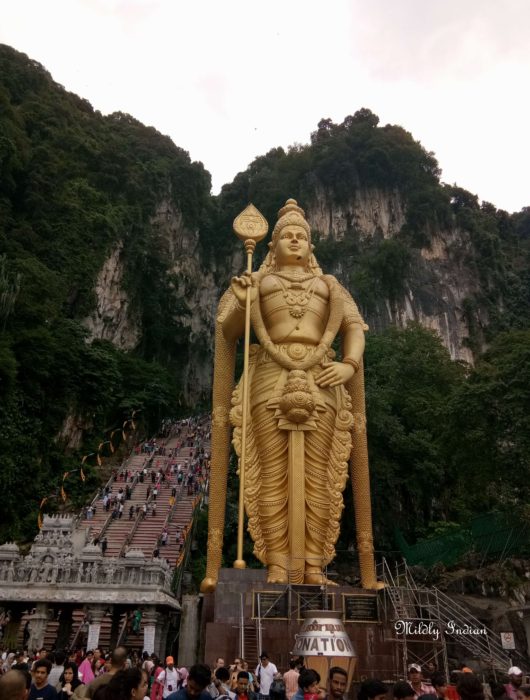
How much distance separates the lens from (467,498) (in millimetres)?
15938

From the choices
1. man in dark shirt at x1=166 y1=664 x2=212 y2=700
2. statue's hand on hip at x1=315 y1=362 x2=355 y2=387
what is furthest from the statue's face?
man in dark shirt at x1=166 y1=664 x2=212 y2=700

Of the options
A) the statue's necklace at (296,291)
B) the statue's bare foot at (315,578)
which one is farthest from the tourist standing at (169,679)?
the statue's necklace at (296,291)

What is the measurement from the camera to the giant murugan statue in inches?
324

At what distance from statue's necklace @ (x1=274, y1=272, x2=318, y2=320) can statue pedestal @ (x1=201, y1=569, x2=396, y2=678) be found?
373 cm

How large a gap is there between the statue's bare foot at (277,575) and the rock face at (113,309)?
766 inches

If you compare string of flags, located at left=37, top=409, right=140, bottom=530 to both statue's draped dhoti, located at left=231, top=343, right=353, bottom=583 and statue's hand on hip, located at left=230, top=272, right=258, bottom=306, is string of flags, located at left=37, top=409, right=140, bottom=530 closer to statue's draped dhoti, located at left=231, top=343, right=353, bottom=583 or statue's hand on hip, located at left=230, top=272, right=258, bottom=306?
statue's draped dhoti, located at left=231, top=343, right=353, bottom=583

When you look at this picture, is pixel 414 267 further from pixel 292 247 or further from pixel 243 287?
pixel 243 287

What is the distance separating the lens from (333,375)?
855cm

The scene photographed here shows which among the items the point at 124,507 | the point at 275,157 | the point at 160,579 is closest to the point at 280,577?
the point at 160,579

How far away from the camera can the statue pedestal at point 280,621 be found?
6.81 meters

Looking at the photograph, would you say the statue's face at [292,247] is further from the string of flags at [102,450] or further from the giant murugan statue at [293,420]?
the string of flags at [102,450]

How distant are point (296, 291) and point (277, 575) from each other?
4016mm

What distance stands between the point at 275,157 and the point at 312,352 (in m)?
33.7

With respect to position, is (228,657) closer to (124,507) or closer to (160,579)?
(160,579)
